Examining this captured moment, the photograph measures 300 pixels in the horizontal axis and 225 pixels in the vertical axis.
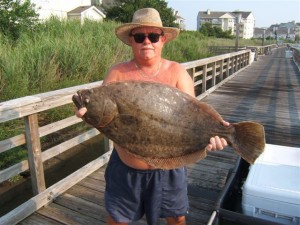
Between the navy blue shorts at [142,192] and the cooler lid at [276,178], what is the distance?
1.99ft

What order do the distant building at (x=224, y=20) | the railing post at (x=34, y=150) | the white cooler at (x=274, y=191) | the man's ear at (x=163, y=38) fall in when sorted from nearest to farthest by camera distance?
1. the man's ear at (x=163, y=38)
2. the white cooler at (x=274, y=191)
3. the railing post at (x=34, y=150)
4. the distant building at (x=224, y=20)

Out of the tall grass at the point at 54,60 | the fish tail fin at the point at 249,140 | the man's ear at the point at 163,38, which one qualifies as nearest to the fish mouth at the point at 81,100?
the man's ear at the point at 163,38

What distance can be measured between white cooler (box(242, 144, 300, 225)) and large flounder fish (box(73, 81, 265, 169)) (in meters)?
0.64

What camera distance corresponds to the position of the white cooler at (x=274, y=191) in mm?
2268

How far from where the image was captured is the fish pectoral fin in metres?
1.95

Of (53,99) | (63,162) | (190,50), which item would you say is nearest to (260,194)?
(53,99)

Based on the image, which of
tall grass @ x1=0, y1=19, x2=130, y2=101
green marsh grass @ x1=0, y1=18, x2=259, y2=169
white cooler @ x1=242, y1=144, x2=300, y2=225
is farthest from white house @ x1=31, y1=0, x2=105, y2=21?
white cooler @ x1=242, y1=144, x2=300, y2=225

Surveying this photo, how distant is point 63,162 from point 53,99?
369cm

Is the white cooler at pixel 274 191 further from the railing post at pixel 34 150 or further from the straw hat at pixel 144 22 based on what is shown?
the railing post at pixel 34 150

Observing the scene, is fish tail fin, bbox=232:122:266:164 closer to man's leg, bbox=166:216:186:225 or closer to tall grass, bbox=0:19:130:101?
man's leg, bbox=166:216:186:225

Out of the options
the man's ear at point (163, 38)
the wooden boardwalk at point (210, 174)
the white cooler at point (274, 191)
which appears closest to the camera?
the man's ear at point (163, 38)

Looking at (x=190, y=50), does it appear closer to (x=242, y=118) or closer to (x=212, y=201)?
(x=242, y=118)

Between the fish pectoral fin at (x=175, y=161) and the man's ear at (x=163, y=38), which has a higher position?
the man's ear at (x=163, y=38)

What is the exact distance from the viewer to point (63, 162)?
6699 millimetres
